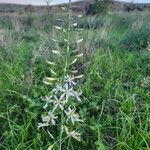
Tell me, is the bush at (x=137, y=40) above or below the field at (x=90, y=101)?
below

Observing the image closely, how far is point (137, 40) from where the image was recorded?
7.58 metres

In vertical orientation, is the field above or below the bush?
above

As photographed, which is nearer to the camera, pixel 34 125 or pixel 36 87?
pixel 34 125

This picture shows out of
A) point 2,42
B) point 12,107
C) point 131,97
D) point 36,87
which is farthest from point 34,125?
point 2,42

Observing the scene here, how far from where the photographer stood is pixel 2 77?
16.5 ft

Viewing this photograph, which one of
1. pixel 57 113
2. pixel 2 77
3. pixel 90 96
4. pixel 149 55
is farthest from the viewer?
pixel 149 55

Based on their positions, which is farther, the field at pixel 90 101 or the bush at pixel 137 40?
the bush at pixel 137 40

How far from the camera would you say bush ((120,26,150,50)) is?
24.2 ft

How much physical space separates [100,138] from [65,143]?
0.32m

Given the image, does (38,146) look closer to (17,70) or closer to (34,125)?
(34,125)

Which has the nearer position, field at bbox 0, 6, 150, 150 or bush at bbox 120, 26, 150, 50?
field at bbox 0, 6, 150, 150

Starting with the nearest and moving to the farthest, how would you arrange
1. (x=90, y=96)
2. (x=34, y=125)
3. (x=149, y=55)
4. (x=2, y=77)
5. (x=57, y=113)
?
(x=57, y=113) < (x=34, y=125) < (x=90, y=96) < (x=2, y=77) < (x=149, y=55)

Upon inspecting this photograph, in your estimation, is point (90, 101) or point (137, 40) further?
point (137, 40)

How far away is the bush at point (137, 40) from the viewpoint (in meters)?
7.38
